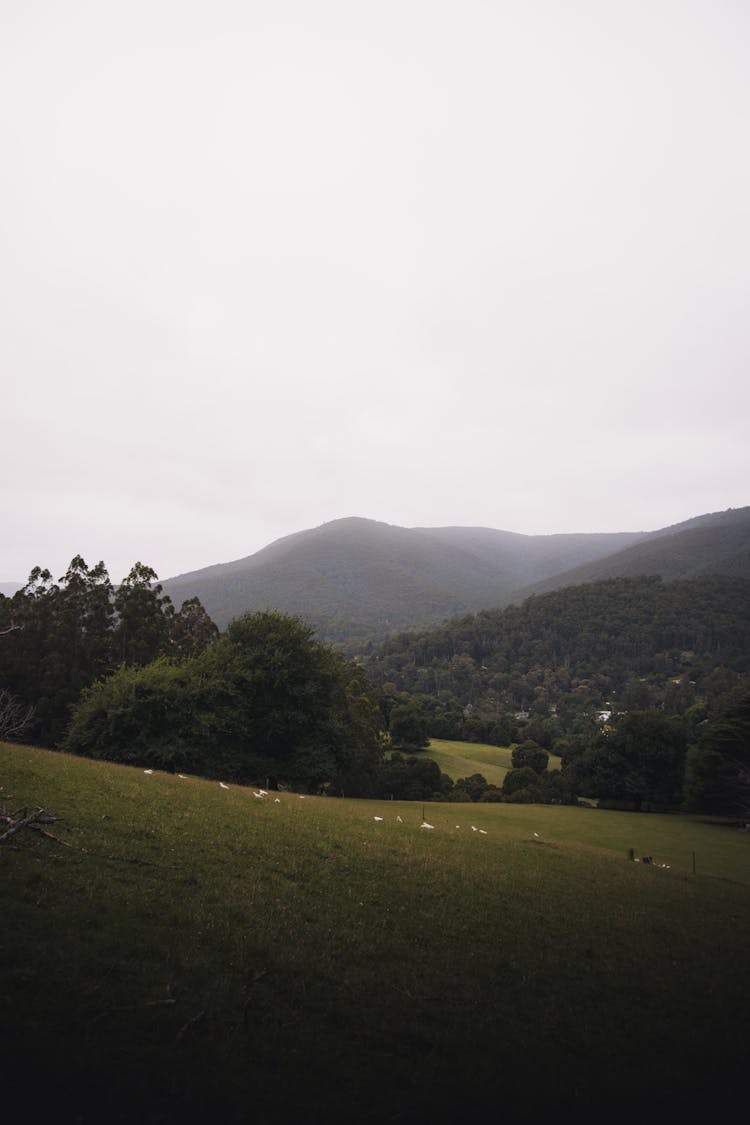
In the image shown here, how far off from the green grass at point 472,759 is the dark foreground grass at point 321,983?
73755mm

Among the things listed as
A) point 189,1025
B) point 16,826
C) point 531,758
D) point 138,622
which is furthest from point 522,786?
point 189,1025

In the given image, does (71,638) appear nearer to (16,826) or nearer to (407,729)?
(16,826)

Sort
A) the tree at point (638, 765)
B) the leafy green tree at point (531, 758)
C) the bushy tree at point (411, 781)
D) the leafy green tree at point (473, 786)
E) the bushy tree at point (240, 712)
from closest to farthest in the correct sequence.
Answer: the bushy tree at point (240, 712), the tree at point (638, 765), the leafy green tree at point (473, 786), the bushy tree at point (411, 781), the leafy green tree at point (531, 758)

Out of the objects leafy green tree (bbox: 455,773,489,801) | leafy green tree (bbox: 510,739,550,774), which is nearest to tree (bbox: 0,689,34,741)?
leafy green tree (bbox: 455,773,489,801)

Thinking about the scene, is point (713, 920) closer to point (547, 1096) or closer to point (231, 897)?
point (547, 1096)

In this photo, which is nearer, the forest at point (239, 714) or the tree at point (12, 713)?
the forest at point (239, 714)

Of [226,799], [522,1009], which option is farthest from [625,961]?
[226,799]

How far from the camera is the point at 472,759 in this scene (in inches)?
4055

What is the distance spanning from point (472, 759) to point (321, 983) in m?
101

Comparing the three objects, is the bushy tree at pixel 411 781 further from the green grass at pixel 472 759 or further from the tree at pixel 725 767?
the tree at pixel 725 767

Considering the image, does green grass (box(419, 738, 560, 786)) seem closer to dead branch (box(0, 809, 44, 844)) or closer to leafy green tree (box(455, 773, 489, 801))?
leafy green tree (box(455, 773, 489, 801))

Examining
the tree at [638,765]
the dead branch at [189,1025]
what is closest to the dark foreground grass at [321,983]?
the dead branch at [189,1025]

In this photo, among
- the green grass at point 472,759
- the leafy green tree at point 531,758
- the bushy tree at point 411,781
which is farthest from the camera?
the leafy green tree at point 531,758

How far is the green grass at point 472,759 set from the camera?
90.4m
